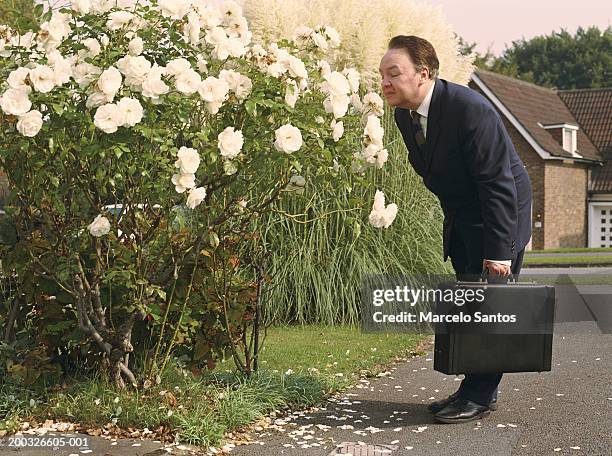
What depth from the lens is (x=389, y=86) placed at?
4.92 metres

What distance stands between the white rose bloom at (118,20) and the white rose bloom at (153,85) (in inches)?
22.2

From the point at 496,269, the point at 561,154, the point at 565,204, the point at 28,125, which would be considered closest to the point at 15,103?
the point at 28,125

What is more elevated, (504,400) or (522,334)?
(522,334)

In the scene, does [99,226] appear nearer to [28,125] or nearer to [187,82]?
[28,125]

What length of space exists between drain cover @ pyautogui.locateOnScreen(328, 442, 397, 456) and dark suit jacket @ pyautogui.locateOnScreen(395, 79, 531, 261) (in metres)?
1.14

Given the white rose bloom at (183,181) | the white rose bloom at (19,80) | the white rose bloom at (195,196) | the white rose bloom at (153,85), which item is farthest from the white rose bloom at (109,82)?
the white rose bloom at (195,196)

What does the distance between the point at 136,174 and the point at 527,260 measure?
21.7 m

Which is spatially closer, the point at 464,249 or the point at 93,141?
the point at 93,141

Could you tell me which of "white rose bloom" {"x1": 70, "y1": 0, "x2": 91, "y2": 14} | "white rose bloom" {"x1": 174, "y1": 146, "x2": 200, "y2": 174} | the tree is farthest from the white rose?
the tree

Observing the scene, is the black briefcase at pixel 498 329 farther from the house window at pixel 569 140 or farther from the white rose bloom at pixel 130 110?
the house window at pixel 569 140

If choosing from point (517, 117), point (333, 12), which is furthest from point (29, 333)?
point (517, 117)

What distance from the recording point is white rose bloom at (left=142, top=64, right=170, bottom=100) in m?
4.27

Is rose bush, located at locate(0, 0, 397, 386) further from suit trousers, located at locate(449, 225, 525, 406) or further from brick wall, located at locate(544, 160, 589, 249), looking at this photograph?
brick wall, located at locate(544, 160, 589, 249)

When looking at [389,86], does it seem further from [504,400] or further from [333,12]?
[333,12]
